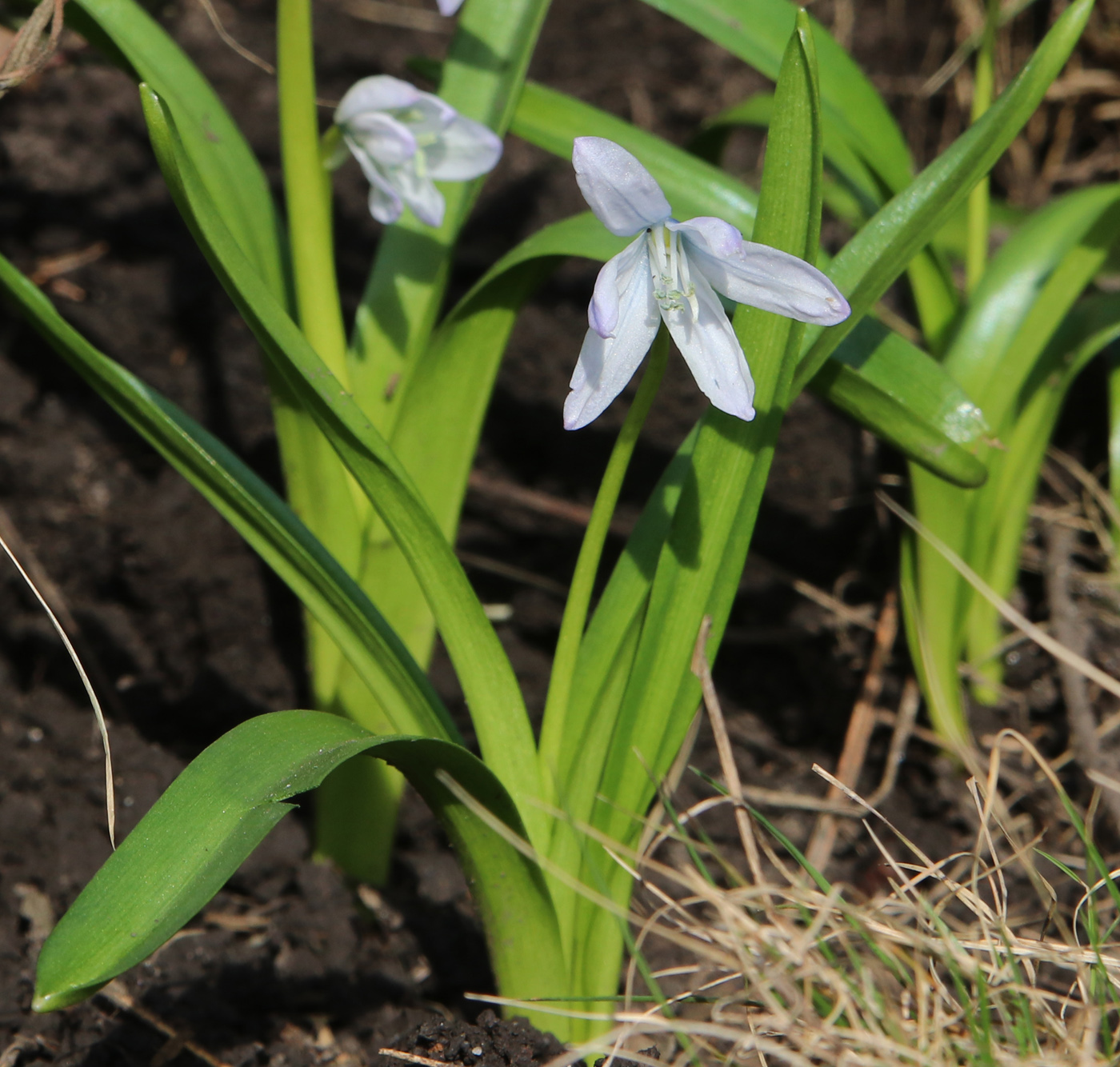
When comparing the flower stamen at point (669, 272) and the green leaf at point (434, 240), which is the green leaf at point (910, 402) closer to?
the flower stamen at point (669, 272)

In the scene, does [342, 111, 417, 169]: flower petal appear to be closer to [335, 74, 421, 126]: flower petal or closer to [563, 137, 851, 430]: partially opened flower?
[335, 74, 421, 126]: flower petal

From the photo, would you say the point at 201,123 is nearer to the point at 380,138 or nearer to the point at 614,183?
the point at 380,138

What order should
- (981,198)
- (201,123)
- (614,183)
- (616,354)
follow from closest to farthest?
(614,183)
(616,354)
(201,123)
(981,198)

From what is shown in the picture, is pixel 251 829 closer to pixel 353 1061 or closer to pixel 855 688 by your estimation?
pixel 353 1061

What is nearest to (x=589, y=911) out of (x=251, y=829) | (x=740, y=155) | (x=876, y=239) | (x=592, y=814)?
(x=592, y=814)

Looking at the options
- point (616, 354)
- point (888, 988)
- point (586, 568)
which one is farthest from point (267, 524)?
point (888, 988)

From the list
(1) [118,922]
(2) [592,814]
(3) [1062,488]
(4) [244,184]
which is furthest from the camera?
(3) [1062,488]

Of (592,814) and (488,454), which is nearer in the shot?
(592,814)
